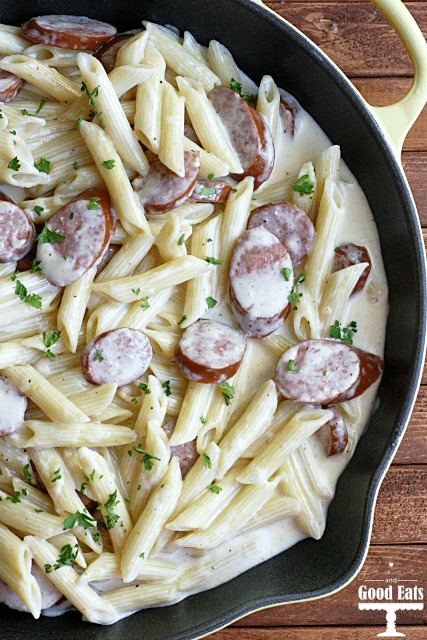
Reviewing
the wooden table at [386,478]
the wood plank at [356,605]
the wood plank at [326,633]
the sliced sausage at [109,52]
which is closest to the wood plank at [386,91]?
the wooden table at [386,478]

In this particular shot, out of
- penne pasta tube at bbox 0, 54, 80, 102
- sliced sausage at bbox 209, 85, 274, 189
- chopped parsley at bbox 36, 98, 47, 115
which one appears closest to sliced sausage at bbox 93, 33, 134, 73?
penne pasta tube at bbox 0, 54, 80, 102

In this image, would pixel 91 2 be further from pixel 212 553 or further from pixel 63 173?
pixel 212 553

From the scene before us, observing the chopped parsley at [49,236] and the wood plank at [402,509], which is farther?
the wood plank at [402,509]

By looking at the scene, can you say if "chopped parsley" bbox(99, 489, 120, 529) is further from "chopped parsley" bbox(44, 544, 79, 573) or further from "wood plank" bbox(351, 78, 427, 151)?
"wood plank" bbox(351, 78, 427, 151)

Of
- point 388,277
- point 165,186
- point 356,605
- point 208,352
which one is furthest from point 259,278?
Answer: point 356,605

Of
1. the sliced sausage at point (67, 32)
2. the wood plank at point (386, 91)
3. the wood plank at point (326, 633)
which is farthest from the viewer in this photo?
the wood plank at point (386, 91)


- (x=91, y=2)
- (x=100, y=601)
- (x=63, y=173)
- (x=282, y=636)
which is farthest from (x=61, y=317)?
(x=282, y=636)

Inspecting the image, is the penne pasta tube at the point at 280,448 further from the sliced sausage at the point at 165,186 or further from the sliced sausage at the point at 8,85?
the sliced sausage at the point at 8,85
